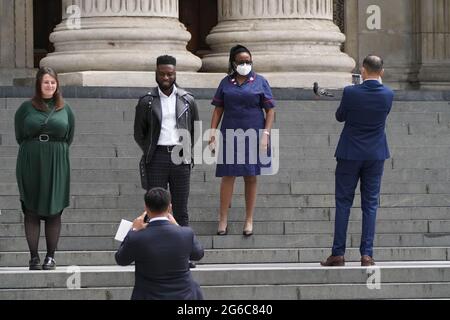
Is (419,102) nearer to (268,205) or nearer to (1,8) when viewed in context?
(268,205)

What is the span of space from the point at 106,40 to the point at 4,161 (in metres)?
4.23

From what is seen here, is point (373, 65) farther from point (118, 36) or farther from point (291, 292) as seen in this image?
point (118, 36)

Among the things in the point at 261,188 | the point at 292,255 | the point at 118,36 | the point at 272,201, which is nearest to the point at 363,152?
the point at 292,255

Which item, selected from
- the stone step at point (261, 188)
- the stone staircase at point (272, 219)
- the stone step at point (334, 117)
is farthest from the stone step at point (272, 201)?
the stone step at point (334, 117)

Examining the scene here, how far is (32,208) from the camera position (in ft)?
48.0

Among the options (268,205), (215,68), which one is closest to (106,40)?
(215,68)

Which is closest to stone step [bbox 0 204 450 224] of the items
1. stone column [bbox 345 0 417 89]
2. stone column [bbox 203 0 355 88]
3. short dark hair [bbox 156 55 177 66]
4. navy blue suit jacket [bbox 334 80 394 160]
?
navy blue suit jacket [bbox 334 80 394 160]

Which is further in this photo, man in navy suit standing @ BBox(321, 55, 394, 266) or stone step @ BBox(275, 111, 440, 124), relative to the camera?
stone step @ BBox(275, 111, 440, 124)

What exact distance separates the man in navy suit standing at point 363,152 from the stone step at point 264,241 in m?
1.00

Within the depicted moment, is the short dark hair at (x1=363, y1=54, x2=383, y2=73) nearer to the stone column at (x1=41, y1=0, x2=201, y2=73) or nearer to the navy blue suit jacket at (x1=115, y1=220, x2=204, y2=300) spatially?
the navy blue suit jacket at (x1=115, y1=220, x2=204, y2=300)

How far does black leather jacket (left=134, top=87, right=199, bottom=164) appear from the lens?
1510cm

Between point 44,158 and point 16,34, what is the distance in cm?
1139

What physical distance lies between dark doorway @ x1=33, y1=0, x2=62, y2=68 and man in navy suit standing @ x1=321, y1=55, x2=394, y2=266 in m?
12.2
